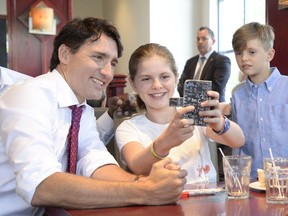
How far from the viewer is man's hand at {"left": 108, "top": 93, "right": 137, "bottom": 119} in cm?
183

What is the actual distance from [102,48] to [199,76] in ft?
11.8

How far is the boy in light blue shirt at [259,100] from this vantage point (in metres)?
1.94

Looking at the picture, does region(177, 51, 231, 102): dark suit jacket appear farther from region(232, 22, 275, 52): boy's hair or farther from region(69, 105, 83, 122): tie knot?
region(69, 105, 83, 122): tie knot

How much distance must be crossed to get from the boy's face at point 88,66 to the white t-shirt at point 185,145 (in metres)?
0.22

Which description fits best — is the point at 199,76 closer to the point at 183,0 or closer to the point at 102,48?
the point at 183,0

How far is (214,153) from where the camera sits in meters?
1.70

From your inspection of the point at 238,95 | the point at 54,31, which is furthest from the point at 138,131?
the point at 54,31

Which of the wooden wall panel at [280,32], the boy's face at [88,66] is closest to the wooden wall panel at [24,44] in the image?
the wooden wall panel at [280,32]

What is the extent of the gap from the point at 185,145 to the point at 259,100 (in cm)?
61

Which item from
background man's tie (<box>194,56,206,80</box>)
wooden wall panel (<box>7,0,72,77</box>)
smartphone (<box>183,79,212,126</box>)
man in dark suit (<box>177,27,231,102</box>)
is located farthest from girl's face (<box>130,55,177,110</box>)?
wooden wall panel (<box>7,0,72,77</box>)

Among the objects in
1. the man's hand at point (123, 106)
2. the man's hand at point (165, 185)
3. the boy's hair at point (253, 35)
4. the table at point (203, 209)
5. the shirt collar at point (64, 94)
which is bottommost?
the table at point (203, 209)

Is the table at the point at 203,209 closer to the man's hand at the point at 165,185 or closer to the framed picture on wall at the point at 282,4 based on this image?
the man's hand at the point at 165,185

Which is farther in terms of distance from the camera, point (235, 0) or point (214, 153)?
point (235, 0)

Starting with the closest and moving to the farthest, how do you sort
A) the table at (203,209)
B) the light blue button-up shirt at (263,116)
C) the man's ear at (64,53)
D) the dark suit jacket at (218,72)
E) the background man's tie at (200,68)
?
the table at (203,209) < the man's ear at (64,53) < the light blue button-up shirt at (263,116) < the dark suit jacket at (218,72) < the background man's tie at (200,68)
